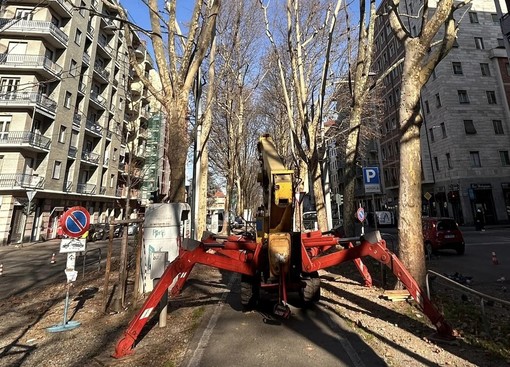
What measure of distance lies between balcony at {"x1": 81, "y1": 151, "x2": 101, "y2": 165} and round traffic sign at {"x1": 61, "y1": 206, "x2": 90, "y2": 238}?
31.5 m

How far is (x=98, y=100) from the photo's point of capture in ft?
119

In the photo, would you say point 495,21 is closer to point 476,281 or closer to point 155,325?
point 476,281

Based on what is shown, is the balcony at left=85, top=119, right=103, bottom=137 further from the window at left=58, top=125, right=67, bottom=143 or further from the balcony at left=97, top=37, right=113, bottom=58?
the balcony at left=97, top=37, right=113, bottom=58

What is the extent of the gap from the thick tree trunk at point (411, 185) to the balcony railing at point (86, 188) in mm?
34477

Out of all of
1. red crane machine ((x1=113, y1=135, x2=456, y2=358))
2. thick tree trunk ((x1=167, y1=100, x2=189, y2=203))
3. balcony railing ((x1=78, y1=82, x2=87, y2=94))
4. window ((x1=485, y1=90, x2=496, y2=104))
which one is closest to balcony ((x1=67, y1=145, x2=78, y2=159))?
balcony railing ((x1=78, y1=82, x2=87, y2=94))

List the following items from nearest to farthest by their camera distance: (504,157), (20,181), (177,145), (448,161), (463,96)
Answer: (177,145), (20,181), (504,157), (448,161), (463,96)

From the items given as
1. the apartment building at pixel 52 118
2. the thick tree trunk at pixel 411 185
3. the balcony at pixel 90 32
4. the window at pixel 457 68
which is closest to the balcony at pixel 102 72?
the apartment building at pixel 52 118

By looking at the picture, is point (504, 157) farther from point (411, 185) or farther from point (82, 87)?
point (82, 87)

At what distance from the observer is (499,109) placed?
3234 centimetres

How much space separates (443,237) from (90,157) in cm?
3566

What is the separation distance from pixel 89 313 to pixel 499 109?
134ft

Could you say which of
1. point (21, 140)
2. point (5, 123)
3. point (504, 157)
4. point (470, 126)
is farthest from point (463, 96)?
point (5, 123)

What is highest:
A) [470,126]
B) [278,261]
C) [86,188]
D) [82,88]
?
[82,88]

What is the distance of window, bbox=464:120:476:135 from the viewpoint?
31109mm
